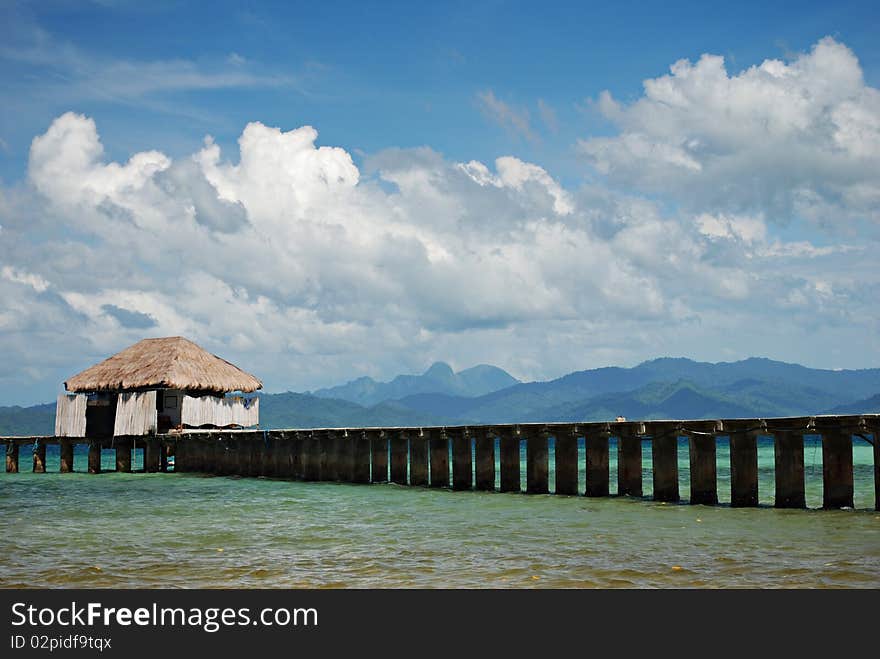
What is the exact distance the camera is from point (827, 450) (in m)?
22.5

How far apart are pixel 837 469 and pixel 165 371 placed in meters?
34.1

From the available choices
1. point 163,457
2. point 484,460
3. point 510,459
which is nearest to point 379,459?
point 484,460

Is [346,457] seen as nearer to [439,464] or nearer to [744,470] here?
[439,464]

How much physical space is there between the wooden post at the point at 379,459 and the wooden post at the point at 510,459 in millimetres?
6039

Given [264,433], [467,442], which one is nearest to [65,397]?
[264,433]

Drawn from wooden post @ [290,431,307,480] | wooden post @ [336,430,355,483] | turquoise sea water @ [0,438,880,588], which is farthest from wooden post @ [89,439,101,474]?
turquoise sea water @ [0,438,880,588]

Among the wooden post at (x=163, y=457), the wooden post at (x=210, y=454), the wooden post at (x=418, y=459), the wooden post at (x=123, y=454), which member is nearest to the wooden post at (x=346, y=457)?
the wooden post at (x=418, y=459)

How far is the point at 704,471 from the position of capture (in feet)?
81.4
